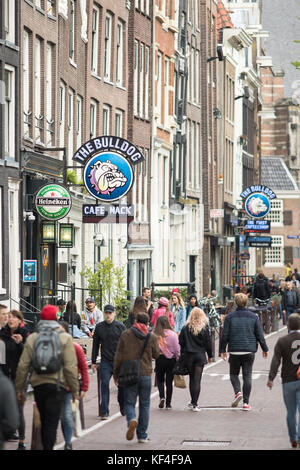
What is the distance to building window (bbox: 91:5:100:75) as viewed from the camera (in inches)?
1553

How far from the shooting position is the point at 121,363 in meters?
16.3

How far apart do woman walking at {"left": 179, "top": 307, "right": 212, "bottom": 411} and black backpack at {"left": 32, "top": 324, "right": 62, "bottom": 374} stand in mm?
7313

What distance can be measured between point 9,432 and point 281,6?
100591 millimetres

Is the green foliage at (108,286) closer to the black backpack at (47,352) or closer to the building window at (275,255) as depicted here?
the black backpack at (47,352)

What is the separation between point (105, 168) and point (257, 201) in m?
32.5

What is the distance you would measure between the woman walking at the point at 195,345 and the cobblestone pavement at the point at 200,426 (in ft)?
1.97

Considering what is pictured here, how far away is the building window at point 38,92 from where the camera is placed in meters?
31.4

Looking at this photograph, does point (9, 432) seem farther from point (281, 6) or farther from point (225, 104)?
point (281, 6)

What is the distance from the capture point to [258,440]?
15.8 metres

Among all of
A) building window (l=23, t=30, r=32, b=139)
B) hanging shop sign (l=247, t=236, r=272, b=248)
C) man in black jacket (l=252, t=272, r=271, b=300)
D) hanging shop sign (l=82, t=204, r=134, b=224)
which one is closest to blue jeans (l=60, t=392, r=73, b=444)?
hanging shop sign (l=82, t=204, r=134, b=224)

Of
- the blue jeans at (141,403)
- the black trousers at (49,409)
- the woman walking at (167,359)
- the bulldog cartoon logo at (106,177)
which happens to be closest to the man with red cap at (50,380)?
the black trousers at (49,409)

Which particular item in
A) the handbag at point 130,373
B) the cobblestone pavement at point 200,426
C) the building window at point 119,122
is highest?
the building window at point 119,122

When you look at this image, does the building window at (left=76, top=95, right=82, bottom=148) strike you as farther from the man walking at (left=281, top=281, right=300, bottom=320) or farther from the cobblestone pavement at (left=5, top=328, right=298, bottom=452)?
the cobblestone pavement at (left=5, top=328, right=298, bottom=452)

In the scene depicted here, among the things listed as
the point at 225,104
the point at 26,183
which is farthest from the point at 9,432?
the point at 225,104
